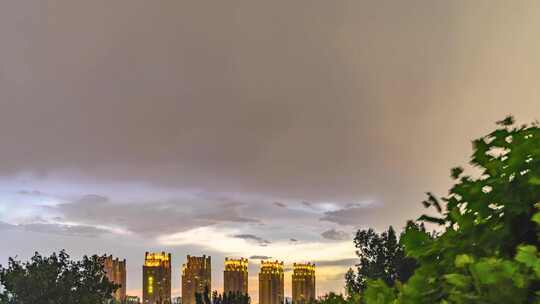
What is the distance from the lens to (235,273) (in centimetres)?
19088

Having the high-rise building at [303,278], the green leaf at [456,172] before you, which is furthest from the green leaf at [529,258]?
the high-rise building at [303,278]

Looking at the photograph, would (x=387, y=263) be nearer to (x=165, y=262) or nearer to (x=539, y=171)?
(x=539, y=171)

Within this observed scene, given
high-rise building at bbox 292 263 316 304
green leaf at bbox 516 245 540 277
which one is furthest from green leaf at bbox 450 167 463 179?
high-rise building at bbox 292 263 316 304

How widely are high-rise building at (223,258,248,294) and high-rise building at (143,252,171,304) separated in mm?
16744

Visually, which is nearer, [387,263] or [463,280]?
[463,280]

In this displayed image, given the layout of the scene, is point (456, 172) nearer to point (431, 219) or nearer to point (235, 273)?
point (431, 219)

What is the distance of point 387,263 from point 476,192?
36593mm

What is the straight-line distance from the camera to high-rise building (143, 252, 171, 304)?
185 meters

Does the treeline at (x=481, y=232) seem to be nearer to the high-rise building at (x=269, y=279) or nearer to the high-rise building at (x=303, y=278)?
the high-rise building at (x=303, y=278)

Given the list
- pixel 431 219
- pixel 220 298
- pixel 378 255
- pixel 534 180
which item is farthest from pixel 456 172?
pixel 378 255

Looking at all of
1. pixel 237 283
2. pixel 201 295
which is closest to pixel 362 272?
pixel 201 295

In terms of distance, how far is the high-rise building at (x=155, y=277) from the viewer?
606ft

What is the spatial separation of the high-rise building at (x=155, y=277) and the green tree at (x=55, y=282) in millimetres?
144536

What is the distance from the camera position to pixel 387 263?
126 ft
